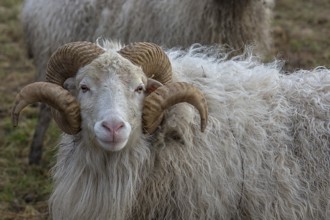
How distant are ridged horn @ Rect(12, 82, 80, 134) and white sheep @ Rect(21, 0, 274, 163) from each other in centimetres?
224

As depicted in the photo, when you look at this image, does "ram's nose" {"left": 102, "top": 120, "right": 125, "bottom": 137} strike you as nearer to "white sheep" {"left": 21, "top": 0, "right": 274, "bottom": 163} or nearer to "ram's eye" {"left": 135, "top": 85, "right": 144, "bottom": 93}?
"ram's eye" {"left": 135, "top": 85, "right": 144, "bottom": 93}

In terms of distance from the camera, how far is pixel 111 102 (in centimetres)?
304

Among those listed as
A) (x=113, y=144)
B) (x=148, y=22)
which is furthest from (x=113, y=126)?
(x=148, y=22)

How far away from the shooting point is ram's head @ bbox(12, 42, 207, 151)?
310cm

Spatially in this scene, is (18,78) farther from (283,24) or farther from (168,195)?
(168,195)

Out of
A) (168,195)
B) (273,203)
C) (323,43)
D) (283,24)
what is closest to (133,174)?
(168,195)

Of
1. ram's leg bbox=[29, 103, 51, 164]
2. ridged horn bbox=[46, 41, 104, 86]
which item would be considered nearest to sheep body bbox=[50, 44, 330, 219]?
ridged horn bbox=[46, 41, 104, 86]

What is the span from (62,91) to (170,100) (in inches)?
22.0

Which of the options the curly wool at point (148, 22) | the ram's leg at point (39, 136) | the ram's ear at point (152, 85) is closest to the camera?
the ram's ear at point (152, 85)

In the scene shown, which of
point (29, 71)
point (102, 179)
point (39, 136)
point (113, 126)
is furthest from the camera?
point (29, 71)

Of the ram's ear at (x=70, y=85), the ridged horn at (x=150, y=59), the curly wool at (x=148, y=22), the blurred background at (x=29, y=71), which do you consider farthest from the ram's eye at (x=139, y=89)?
the curly wool at (x=148, y=22)

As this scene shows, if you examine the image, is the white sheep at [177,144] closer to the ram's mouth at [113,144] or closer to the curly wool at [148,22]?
the ram's mouth at [113,144]

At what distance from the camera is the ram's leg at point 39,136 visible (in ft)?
19.8

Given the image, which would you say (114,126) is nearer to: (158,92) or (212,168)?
(158,92)
